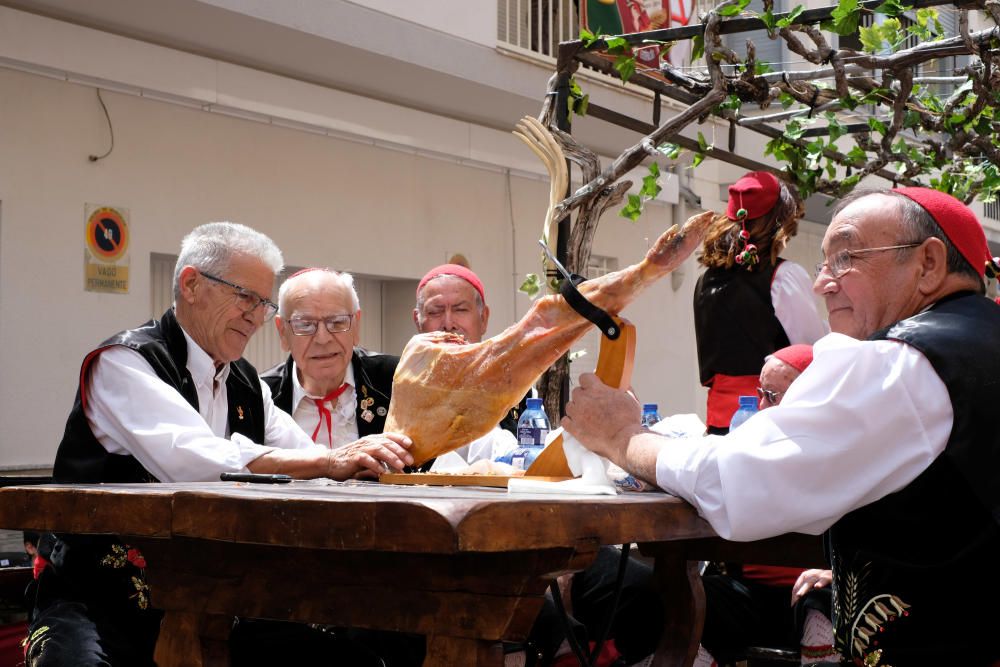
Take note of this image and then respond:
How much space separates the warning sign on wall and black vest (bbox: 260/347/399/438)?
4.24m

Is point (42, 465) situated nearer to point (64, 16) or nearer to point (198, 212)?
point (198, 212)

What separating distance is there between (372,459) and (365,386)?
1280 millimetres

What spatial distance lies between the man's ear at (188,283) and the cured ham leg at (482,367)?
781mm

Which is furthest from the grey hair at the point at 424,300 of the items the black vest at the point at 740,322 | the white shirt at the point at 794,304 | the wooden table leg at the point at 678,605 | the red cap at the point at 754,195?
the wooden table leg at the point at 678,605

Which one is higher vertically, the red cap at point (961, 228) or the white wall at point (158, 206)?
the white wall at point (158, 206)

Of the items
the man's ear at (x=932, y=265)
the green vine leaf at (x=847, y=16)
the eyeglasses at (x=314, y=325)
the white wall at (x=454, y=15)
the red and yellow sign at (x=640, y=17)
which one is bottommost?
the eyeglasses at (x=314, y=325)

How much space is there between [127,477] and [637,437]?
4.84 ft

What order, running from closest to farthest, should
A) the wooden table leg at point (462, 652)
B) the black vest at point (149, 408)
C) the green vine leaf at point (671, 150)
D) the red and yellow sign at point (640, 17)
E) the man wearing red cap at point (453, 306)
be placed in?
1. the wooden table leg at point (462, 652)
2. the black vest at point (149, 408)
3. the man wearing red cap at point (453, 306)
4. the green vine leaf at point (671, 150)
5. the red and yellow sign at point (640, 17)

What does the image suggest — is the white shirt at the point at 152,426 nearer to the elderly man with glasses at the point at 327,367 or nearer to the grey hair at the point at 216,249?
the grey hair at the point at 216,249

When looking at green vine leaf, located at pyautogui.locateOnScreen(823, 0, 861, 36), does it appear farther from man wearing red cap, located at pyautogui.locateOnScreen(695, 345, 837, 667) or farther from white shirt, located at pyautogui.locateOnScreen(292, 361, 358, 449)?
white shirt, located at pyautogui.locateOnScreen(292, 361, 358, 449)

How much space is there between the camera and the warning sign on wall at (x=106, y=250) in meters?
8.05

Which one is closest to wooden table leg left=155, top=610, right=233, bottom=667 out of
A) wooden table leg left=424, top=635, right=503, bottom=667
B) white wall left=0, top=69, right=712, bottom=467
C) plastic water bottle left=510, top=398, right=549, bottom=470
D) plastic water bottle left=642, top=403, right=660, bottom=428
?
wooden table leg left=424, top=635, right=503, bottom=667

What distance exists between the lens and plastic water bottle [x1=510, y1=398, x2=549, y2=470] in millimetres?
3725

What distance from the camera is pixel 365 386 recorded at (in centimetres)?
430
